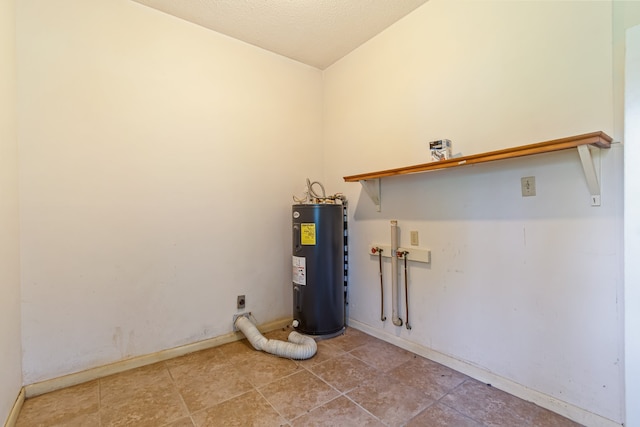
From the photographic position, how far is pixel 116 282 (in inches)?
85.5

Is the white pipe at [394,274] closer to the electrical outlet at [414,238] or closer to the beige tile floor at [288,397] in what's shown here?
the electrical outlet at [414,238]

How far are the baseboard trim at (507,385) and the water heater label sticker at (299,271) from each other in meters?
0.85

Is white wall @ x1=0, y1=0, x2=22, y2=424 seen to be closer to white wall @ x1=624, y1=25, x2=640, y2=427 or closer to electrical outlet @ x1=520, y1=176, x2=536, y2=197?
electrical outlet @ x1=520, y1=176, x2=536, y2=197

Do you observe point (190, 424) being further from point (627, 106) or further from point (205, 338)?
point (627, 106)

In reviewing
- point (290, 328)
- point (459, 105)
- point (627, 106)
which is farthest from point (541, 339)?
point (290, 328)

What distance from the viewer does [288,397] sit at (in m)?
1.84

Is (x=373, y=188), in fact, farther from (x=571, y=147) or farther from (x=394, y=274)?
(x=571, y=147)

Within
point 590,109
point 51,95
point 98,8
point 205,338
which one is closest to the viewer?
point 590,109

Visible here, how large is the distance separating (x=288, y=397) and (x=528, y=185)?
196cm

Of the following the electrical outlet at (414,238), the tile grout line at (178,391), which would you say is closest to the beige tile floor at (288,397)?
the tile grout line at (178,391)

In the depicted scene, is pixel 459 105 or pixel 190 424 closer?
pixel 190 424

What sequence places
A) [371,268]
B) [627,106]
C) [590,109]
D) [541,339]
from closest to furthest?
[627,106] → [590,109] → [541,339] → [371,268]

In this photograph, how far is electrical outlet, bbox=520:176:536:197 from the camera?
175 cm

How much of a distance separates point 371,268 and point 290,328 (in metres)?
1.01
